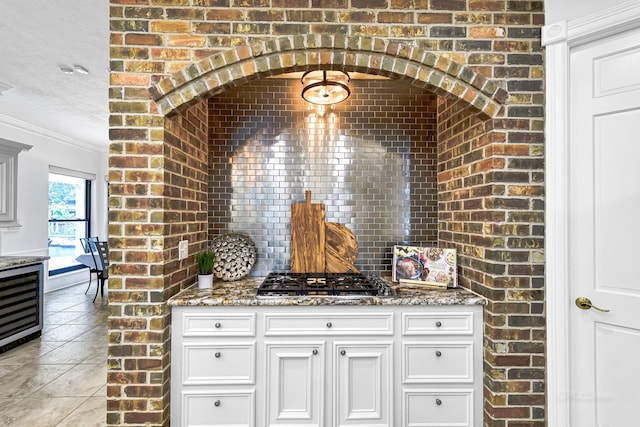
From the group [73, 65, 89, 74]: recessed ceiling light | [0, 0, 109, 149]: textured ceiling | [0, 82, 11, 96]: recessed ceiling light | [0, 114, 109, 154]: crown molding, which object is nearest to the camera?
[0, 0, 109, 149]: textured ceiling

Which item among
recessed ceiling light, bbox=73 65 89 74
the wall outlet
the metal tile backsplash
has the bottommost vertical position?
the wall outlet

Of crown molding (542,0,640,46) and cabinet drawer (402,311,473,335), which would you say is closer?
crown molding (542,0,640,46)

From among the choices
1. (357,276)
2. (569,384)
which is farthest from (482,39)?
(569,384)

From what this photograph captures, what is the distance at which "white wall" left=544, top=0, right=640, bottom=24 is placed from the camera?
1.75 m

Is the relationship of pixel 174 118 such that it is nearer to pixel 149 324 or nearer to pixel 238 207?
pixel 238 207

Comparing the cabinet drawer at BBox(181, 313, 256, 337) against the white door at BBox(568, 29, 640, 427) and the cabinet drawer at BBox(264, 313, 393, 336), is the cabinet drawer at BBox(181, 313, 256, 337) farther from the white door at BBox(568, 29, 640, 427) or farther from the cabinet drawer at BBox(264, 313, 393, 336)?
the white door at BBox(568, 29, 640, 427)

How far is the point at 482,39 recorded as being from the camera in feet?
6.35

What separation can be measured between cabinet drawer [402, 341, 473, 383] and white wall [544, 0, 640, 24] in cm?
198

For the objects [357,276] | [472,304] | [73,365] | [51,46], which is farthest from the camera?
[73,365]

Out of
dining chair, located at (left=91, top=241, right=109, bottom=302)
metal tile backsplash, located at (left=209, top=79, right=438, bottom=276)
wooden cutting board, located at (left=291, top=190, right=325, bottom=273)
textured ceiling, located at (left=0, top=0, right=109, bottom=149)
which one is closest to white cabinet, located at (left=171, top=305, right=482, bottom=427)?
wooden cutting board, located at (left=291, top=190, right=325, bottom=273)

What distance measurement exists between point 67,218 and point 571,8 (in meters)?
8.71

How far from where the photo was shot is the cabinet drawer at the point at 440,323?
2.02 m

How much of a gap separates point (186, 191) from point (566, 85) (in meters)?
2.45

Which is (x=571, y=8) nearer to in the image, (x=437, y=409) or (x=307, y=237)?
(x=307, y=237)
